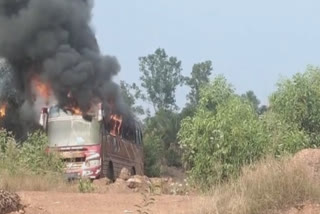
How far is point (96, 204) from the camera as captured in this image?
775cm

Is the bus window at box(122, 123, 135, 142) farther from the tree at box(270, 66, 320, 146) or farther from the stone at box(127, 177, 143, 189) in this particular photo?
the tree at box(270, 66, 320, 146)

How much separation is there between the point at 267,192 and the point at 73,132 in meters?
11.5

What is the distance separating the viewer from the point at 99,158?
54.7ft

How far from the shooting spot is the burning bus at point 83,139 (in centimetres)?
1647

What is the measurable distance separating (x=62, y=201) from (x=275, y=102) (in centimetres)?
568

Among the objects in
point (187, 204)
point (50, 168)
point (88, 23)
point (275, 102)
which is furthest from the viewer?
point (88, 23)

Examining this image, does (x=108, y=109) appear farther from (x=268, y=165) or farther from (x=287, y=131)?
(x=268, y=165)

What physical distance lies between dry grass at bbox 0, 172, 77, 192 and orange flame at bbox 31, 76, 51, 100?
8907 millimetres

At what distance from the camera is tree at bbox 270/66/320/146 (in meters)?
12.1

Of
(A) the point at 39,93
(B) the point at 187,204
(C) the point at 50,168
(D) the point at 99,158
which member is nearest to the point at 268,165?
(B) the point at 187,204

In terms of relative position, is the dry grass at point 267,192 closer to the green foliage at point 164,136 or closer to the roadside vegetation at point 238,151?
the roadside vegetation at point 238,151

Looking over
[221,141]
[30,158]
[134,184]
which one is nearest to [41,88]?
[30,158]

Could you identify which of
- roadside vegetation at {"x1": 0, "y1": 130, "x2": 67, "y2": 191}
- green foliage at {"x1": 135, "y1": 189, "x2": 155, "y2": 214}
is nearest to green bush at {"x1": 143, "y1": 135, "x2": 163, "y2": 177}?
roadside vegetation at {"x1": 0, "y1": 130, "x2": 67, "y2": 191}

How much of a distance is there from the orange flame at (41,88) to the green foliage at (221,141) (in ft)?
34.3
